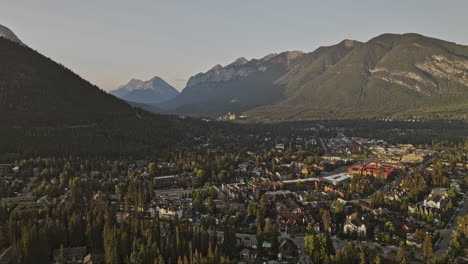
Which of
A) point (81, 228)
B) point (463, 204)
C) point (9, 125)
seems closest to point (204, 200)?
point (81, 228)

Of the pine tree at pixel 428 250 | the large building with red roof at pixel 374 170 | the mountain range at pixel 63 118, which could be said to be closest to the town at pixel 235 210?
the pine tree at pixel 428 250

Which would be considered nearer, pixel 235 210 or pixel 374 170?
pixel 235 210

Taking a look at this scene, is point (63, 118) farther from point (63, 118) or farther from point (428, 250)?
point (428, 250)

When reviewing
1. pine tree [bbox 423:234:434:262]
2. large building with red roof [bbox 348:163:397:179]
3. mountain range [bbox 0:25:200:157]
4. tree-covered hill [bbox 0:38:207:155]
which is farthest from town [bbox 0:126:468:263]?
tree-covered hill [bbox 0:38:207:155]

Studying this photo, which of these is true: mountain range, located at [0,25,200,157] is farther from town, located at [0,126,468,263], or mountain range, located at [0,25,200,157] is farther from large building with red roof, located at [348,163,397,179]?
large building with red roof, located at [348,163,397,179]

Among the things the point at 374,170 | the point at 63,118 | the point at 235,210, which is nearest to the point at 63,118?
the point at 63,118

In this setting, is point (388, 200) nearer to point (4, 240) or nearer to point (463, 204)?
point (463, 204)

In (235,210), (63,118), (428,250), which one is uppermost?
(63,118)

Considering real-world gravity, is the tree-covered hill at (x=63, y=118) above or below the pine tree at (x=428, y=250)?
above

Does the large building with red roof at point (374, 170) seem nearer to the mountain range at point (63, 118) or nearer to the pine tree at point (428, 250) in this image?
the pine tree at point (428, 250)
